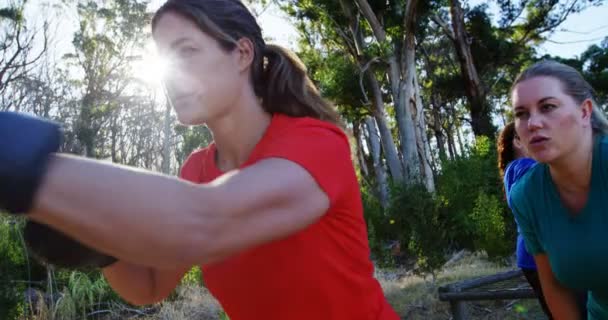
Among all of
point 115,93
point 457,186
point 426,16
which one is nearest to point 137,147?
point 115,93

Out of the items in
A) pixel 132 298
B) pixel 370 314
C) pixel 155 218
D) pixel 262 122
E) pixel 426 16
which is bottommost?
pixel 370 314

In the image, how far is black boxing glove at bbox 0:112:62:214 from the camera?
0.64 meters

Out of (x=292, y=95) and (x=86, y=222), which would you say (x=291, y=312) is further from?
(x=86, y=222)

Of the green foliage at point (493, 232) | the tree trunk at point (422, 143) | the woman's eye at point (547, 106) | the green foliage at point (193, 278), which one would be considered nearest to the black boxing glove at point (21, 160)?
the woman's eye at point (547, 106)

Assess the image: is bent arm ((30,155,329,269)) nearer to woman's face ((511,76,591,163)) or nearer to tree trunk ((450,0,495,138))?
woman's face ((511,76,591,163))

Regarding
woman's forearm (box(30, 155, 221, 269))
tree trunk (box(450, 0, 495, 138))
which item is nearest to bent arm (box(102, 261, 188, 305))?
woman's forearm (box(30, 155, 221, 269))

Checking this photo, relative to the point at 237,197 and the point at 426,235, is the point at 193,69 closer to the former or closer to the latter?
the point at 237,197

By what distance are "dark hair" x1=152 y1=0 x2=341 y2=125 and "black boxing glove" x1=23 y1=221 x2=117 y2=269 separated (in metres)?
0.43

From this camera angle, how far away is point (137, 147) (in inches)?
1270

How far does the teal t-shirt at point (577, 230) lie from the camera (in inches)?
70.8

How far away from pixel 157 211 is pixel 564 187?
157 cm

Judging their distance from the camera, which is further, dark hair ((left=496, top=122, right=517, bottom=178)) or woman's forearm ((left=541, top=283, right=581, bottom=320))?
dark hair ((left=496, top=122, right=517, bottom=178))

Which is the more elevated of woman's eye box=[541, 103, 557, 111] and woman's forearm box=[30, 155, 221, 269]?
woman's eye box=[541, 103, 557, 111]

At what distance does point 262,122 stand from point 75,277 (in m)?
6.03
